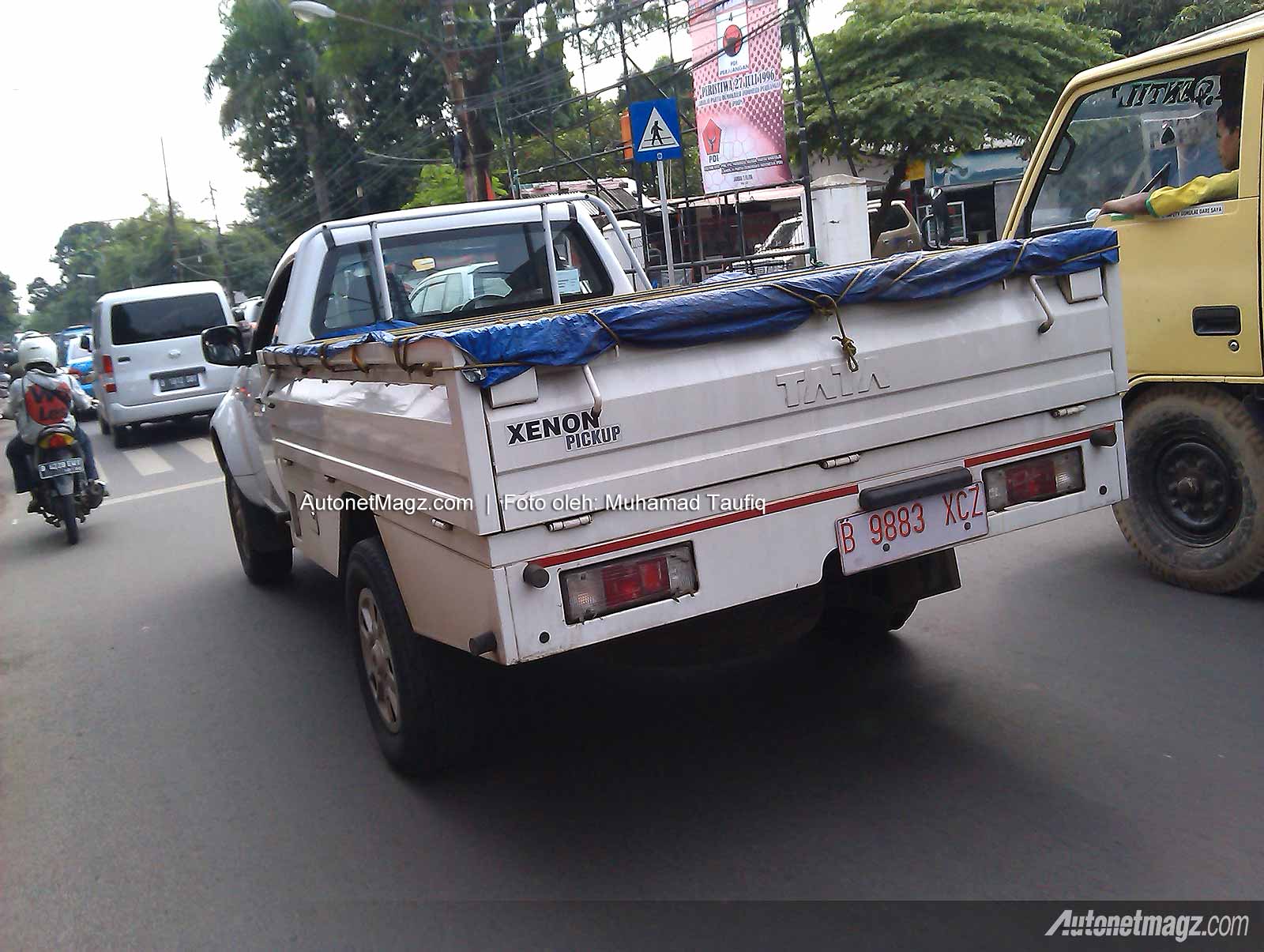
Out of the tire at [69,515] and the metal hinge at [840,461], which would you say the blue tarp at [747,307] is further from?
the tire at [69,515]

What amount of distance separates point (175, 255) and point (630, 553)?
2729 inches

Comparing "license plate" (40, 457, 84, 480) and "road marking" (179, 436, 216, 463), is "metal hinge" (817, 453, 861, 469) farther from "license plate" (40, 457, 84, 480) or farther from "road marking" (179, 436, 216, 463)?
"road marking" (179, 436, 216, 463)

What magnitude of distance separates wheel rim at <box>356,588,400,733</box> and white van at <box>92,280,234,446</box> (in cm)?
1334

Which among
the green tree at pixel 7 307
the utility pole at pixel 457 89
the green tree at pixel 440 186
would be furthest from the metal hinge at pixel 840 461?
the green tree at pixel 7 307

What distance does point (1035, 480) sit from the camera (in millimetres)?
3787

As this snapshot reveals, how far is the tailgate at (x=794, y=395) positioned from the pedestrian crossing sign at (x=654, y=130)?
927 centimetres

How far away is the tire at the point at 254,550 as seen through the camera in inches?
280

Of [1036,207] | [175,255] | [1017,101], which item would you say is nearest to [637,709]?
[1036,207]

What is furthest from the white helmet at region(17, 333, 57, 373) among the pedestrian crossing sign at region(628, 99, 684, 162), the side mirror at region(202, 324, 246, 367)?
the pedestrian crossing sign at region(628, 99, 684, 162)

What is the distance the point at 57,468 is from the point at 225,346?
4.63m

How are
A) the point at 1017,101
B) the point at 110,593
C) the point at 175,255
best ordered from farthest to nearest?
the point at 175,255, the point at 1017,101, the point at 110,593

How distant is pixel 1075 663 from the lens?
4.54m

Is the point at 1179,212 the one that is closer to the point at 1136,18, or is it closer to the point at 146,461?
the point at 146,461

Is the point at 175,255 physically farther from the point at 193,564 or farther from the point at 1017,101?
the point at 193,564
